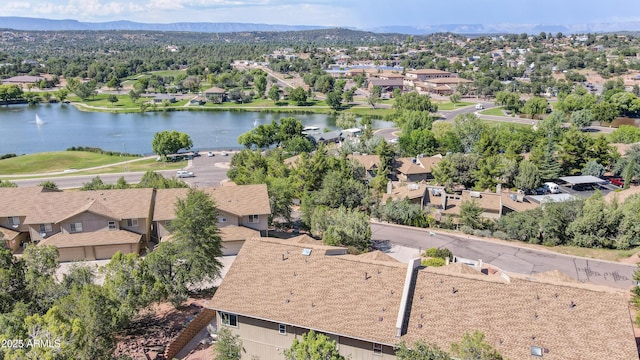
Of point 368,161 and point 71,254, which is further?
point 368,161

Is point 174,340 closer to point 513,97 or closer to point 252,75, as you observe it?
point 513,97

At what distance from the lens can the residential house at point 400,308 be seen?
59.7ft

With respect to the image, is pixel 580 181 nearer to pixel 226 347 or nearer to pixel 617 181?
pixel 617 181

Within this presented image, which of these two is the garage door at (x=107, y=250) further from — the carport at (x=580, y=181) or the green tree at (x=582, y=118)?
the green tree at (x=582, y=118)

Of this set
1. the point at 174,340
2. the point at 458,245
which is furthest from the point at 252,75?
the point at 174,340

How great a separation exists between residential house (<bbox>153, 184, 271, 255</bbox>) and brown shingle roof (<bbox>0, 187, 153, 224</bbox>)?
1.34 m

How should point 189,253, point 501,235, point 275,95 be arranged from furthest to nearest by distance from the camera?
point 275,95 < point 501,235 < point 189,253

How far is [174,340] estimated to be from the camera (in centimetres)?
2264

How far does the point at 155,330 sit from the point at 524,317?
18264 millimetres

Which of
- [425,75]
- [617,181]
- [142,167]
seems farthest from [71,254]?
[425,75]

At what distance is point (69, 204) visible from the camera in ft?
124

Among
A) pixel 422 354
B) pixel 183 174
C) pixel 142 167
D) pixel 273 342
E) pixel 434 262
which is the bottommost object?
pixel 142 167

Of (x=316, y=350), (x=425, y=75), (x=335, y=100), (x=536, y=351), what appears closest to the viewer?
(x=316, y=350)

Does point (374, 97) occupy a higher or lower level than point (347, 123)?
higher
